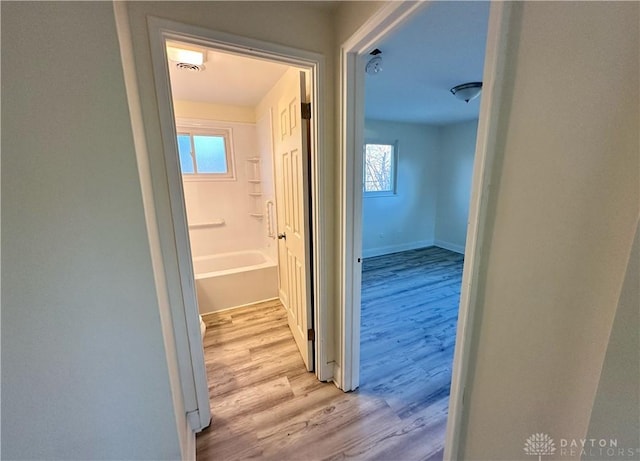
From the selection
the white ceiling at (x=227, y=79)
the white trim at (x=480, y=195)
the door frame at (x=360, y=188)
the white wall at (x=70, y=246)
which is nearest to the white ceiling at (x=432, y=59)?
the door frame at (x=360, y=188)

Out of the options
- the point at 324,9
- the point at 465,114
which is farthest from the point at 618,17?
the point at 465,114

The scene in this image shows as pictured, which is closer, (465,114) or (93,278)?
(93,278)

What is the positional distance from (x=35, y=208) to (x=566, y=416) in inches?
59.2

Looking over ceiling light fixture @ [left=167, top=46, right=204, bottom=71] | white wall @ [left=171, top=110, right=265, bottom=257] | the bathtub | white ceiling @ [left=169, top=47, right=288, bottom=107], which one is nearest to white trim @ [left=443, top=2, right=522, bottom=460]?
white ceiling @ [left=169, top=47, right=288, bottom=107]

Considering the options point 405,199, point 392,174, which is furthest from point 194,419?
point 405,199

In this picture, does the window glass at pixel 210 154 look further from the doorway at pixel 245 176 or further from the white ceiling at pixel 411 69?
the white ceiling at pixel 411 69

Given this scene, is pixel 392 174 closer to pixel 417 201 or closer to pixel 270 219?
pixel 417 201

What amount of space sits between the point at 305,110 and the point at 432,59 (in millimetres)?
1151

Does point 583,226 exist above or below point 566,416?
above

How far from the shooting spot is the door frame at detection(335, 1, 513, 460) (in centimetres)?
70

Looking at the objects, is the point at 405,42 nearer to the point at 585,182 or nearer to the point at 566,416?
the point at 585,182

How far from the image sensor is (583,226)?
0.56 m

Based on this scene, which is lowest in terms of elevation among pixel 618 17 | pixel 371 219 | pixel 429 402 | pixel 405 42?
pixel 429 402

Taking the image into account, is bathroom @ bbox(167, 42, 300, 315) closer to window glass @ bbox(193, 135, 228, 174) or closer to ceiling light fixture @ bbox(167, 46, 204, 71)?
window glass @ bbox(193, 135, 228, 174)
